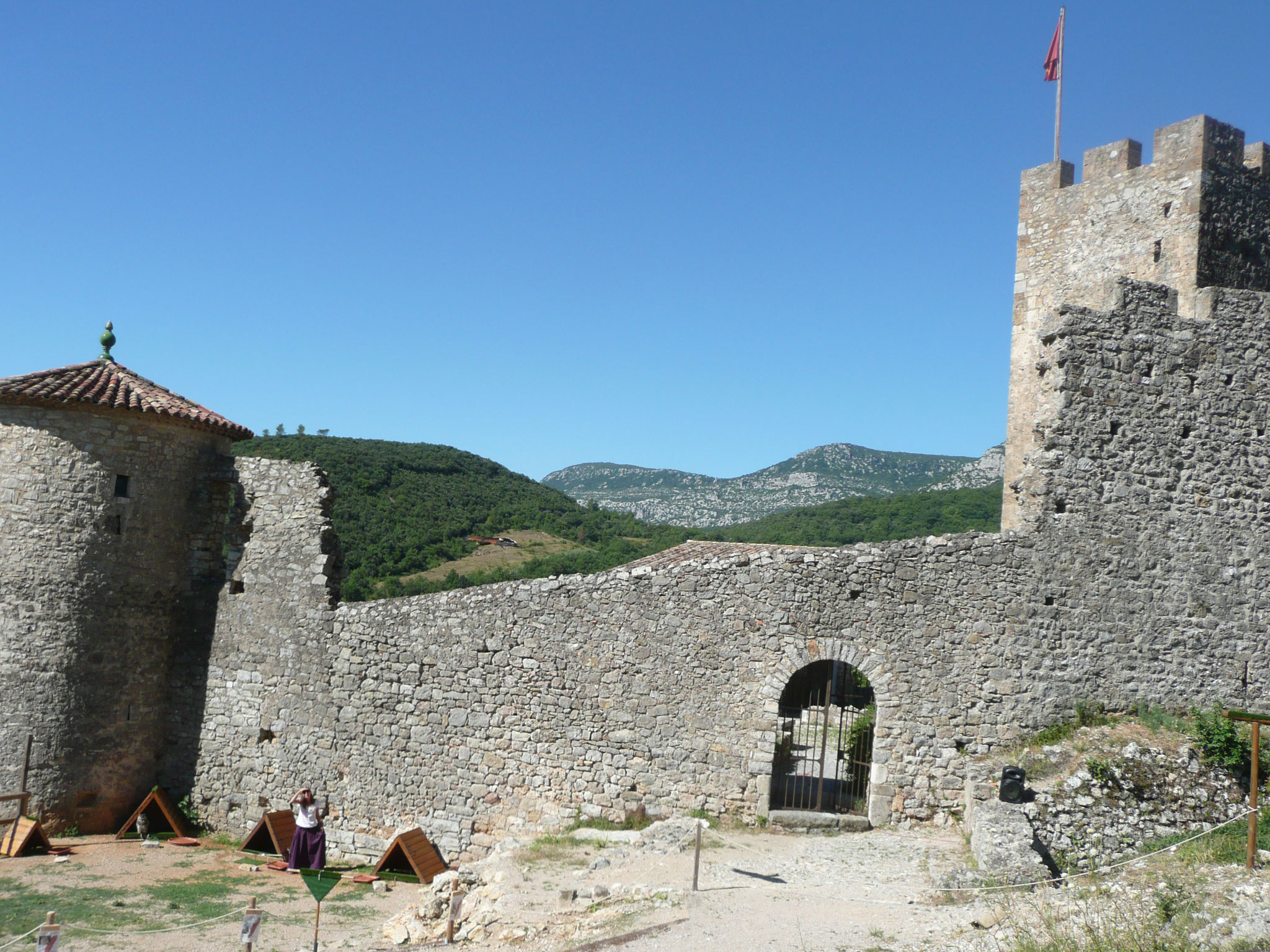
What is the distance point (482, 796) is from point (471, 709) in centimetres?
118

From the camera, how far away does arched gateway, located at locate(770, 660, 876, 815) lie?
1286 centimetres

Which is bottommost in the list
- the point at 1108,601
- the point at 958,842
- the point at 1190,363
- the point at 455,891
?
the point at 455,891

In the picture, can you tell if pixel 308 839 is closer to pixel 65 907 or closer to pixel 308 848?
pixel 308 848

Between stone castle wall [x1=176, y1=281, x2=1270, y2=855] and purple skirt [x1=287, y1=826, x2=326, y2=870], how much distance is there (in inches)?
53.9

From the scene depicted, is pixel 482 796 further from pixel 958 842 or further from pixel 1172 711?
pixel 1172 711

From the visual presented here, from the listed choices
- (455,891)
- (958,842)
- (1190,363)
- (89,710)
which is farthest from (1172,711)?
(89,710)

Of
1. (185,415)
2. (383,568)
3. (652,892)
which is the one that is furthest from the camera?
(383,568)

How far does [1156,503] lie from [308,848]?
1179 centimetres

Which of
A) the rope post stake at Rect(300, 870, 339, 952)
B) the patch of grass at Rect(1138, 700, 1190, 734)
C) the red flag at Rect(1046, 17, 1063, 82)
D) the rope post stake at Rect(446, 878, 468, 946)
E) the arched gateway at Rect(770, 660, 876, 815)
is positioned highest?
the red flag at Rect(1046, 17, 1063, 82)

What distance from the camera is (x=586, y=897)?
10.1m

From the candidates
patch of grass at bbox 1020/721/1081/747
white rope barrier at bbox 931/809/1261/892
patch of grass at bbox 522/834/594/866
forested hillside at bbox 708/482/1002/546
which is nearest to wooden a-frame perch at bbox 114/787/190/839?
patch of grass at bbox 522/834/594/866

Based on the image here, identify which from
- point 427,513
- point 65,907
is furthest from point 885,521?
point 65,907

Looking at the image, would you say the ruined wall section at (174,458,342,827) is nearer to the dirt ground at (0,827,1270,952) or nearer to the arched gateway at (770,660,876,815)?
the dirt ground at (0,827,1270,952)

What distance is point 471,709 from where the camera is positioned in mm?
13703
